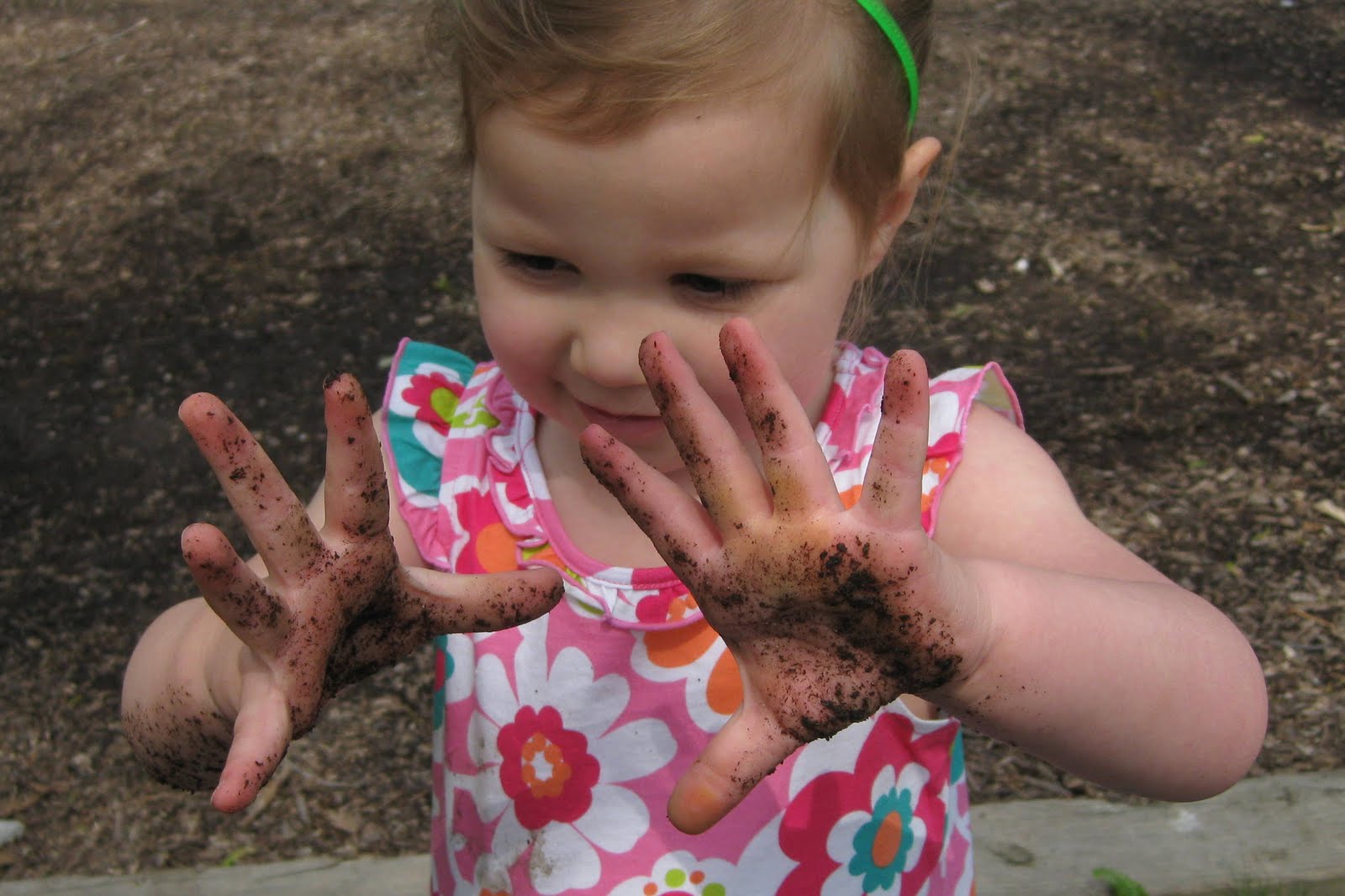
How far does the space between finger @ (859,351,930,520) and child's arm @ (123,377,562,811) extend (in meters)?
0.42

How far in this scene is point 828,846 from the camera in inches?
64.2

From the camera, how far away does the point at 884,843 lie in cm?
166

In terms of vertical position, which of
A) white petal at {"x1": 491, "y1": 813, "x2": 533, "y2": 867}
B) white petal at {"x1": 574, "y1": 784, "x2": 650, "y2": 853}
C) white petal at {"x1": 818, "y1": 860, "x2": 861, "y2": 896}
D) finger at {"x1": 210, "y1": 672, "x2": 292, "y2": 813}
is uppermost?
finger at {"x1": 210, "y1": 672, "x2": 292, "y2": 813}

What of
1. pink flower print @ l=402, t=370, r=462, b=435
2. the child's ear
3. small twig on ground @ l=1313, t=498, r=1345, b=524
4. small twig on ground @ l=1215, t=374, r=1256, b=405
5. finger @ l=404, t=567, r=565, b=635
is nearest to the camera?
finger @ l=404, t=567, r=565, b=635

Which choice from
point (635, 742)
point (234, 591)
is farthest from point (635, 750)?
point (234, 591)

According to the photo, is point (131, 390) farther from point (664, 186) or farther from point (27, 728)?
point (664, 186)

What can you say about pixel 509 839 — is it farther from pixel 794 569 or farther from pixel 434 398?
pixel 794 569

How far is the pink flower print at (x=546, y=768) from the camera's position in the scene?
1.65 meters

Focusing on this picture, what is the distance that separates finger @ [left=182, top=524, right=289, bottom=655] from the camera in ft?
3.87

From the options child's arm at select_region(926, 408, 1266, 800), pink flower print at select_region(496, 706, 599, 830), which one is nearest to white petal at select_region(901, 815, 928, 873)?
child's arm at select_region(926, 408, 1266, 800)

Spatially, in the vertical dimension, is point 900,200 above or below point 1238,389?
above

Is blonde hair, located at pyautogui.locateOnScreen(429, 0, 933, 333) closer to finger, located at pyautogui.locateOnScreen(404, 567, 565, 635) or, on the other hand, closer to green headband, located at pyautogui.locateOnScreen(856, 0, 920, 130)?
green headband, located at pyautogui.locateOnScreen(856, 0, 920, 130)

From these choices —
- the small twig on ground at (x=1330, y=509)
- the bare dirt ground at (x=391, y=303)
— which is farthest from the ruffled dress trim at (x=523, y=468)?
the small twig on ground at (x=1330, y=509)

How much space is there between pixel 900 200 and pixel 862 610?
2.22 ft
